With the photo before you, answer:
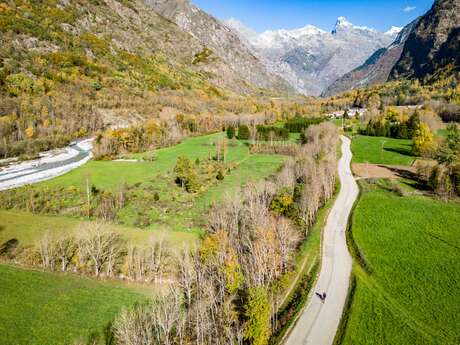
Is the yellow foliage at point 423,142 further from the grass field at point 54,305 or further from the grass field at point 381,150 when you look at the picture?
the grass field at point 54,305

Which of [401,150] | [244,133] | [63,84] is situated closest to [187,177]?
[244,133]

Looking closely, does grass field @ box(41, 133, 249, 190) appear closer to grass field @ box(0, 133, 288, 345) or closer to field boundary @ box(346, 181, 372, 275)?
grass field @ box(0, 133, 288, 345)

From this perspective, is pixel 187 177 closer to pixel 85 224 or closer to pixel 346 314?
pixel 85 224

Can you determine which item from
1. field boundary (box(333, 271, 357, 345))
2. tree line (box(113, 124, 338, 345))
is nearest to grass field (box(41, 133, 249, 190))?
tree line (box(113, 124, 338, 345))

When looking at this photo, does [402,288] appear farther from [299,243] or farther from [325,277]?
[299,243]

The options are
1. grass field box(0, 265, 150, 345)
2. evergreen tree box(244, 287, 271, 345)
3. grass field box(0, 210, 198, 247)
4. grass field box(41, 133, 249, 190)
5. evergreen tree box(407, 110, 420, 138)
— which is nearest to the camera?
evergreen tree box(244, 287, 271, 345)

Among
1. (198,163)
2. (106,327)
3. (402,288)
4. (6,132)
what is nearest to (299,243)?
(402,288)
